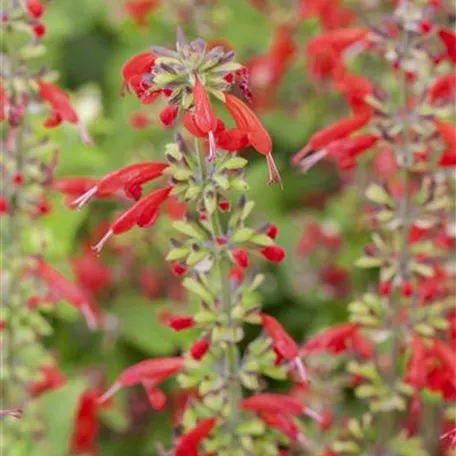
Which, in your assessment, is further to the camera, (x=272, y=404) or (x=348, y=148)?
(x=348, y=148)

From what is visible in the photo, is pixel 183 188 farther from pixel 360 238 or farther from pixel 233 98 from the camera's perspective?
pixel 360 238

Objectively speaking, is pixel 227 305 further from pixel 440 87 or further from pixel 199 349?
pixel 440 87

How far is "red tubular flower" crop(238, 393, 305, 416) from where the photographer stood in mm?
2414

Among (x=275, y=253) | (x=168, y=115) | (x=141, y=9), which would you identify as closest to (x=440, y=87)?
(x=275, y=253)

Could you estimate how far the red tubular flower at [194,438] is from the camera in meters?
2.34

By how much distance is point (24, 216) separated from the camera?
280 cm

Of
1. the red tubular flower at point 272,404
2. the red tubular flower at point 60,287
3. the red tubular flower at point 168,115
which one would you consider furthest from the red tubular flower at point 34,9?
the red tubular flower at point 272,404

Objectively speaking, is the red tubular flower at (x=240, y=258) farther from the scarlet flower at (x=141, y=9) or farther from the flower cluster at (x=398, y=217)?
the scarlet flower at (x=141, y=9)

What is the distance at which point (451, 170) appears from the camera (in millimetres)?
3408

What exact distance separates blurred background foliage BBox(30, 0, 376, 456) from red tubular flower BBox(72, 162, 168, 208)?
4.72 ft

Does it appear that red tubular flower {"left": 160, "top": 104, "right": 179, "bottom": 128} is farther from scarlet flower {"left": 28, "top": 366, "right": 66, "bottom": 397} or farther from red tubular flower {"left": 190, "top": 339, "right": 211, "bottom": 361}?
scarlet flower {"left": 28, "top": 366, "right": 66, "bottom": 397}

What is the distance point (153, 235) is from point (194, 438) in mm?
1828

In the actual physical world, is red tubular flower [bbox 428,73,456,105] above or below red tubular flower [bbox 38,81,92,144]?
below

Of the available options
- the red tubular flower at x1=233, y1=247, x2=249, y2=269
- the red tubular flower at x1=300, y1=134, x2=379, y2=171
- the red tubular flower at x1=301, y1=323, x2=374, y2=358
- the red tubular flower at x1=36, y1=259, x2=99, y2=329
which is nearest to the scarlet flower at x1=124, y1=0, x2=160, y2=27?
the red tubular flower at x1=36, y1=259, x2=99, y2=329
